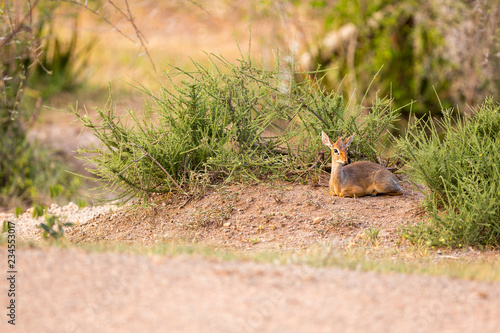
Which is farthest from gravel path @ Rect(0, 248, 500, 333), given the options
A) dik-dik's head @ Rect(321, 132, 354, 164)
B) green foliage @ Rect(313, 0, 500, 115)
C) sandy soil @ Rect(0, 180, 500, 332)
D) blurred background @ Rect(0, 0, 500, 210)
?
A: green foliage @ Rect(313, 0, 500, 115)

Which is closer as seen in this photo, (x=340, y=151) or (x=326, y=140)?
(x=340, y=151)

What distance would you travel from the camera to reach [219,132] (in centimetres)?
585

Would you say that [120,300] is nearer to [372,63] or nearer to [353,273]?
[353,273]

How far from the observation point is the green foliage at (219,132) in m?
5.59

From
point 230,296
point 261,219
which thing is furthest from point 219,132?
point 230,296

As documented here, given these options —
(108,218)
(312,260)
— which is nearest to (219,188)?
(108,218)

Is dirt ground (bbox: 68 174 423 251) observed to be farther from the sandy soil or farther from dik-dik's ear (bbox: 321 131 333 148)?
the sandy soil

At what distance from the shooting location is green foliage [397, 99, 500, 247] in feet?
16.0

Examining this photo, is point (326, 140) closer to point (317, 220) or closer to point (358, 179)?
point (358, 179)

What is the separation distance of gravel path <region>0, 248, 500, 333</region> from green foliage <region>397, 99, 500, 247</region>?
147 cm

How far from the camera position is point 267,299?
314 cm

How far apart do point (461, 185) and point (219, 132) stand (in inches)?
90.3

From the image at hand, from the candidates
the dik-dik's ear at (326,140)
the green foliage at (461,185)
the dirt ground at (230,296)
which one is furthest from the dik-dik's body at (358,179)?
the dirt ground at (230,296)

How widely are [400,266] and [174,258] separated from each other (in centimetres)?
153
